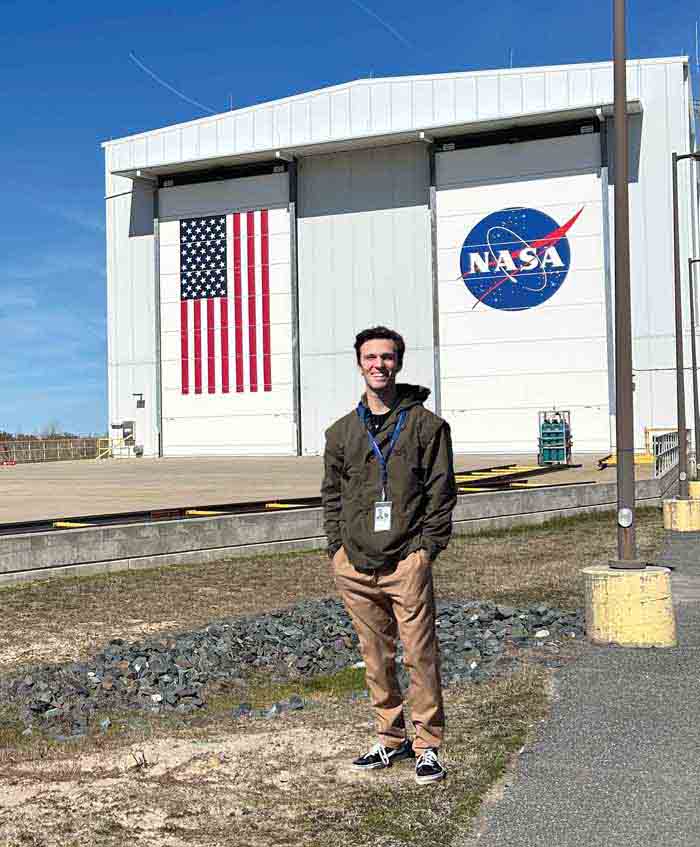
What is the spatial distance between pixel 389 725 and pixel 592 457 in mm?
38747

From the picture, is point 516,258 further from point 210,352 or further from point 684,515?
point 684,515

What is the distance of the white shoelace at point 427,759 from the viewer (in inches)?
194

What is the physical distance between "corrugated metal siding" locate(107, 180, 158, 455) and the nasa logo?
55.7 feet

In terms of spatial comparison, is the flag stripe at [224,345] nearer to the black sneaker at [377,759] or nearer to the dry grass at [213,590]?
the dry grass at [213,590]

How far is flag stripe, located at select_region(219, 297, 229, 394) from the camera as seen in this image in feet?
168

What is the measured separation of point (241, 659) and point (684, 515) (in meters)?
11.9

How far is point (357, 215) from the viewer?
1941 inches

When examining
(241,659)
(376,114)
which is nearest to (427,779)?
(241,659)

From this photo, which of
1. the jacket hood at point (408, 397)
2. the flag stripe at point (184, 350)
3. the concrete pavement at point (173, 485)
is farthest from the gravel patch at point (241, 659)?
the flag stripe at point (184, 350)

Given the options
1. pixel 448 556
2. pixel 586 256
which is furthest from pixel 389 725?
pixel 586 256

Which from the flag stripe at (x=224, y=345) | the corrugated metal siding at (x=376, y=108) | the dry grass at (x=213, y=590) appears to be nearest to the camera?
the dry grass at (x=213, y=590)

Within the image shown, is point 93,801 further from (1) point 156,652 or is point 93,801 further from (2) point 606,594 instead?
(2) point 606,594

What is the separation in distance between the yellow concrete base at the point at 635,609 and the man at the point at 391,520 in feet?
12.0

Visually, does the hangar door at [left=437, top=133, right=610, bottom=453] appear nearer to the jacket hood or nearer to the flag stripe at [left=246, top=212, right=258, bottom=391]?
the flag stripe at [left=246, top=212, right=258, bottom=391]
